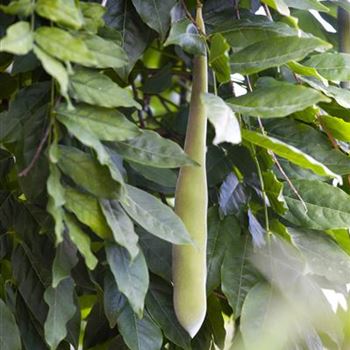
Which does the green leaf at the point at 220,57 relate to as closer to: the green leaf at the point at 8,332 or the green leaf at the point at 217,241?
the green leaf at the point at 217,241

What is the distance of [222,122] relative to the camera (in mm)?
443

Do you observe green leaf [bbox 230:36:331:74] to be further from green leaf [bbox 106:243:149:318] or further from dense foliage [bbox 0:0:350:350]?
green leaf [bbox 106:243:149:318]

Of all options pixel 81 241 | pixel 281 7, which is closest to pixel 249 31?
pixel 281 7

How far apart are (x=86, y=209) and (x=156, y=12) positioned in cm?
23

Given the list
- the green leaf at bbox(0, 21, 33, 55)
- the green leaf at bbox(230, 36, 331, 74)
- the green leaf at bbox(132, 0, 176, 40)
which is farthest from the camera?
the green leaf at bbox(132, 0, 176, 40)

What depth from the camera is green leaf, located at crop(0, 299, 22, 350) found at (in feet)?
1.90

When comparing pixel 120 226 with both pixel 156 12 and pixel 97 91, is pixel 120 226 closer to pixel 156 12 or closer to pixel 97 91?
pixel 97 91

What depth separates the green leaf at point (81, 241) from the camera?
468 mm

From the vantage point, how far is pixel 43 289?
62 centimetres

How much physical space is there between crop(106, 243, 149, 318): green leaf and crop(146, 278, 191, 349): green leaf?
0.10 meters

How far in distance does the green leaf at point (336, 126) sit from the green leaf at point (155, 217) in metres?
0.21

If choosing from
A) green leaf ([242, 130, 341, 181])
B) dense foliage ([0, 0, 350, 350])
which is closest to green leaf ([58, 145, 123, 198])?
dense foliage ([0, 0, 350, 350])

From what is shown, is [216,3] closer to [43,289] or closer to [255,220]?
[255,220]

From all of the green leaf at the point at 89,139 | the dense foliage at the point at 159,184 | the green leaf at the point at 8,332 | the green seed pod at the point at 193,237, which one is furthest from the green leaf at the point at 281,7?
the green leaf at the point at 8,332
